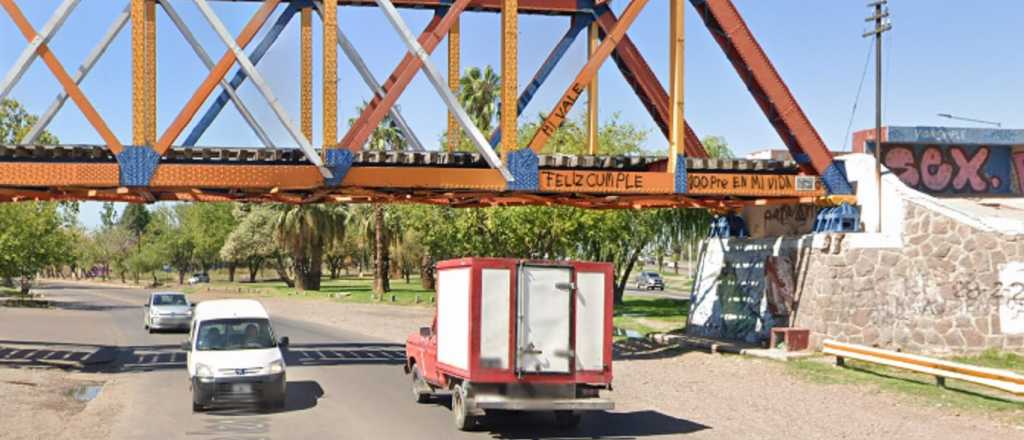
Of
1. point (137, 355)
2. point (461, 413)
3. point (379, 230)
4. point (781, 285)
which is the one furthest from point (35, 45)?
point (379, 230)

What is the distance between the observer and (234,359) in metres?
17.7

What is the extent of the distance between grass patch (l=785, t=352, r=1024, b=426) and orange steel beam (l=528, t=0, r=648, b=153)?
7.91 m

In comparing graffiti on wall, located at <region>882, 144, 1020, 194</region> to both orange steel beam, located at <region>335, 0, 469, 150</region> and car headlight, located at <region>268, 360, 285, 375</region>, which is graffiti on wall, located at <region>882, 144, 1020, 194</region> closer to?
orange steel beam, located at <region>335, 0, 469, 150</region>

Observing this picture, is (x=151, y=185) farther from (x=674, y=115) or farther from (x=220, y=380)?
(x=674, y=115)

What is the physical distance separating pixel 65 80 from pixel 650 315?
33832 mm

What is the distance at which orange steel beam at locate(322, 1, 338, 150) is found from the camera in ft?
77.5

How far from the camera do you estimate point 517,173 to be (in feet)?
79.7

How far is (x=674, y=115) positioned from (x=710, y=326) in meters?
9.69

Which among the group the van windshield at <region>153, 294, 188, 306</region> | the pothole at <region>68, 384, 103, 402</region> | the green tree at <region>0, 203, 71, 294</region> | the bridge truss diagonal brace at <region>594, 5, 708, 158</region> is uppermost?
the bridge truss diagonal brace at <region>594, 5, 708, 158</region>

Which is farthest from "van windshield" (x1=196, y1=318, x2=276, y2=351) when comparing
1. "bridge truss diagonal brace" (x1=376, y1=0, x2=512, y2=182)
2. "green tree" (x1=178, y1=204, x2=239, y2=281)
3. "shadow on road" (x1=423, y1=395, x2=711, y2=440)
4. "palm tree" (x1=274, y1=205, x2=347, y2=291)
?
"green tree" (x1=178, y1=204, x2=239, y2=281)

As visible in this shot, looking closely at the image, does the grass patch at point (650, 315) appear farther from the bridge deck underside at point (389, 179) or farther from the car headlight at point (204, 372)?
the car headlight at point (204, 372)

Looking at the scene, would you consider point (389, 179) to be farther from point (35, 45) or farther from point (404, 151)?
point (35, 45)

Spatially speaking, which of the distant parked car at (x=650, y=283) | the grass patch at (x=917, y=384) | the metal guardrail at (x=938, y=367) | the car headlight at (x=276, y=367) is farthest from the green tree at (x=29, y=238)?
the metal guardrail at (x=938, y=367)

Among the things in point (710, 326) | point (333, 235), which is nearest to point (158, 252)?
point (333, 235)
